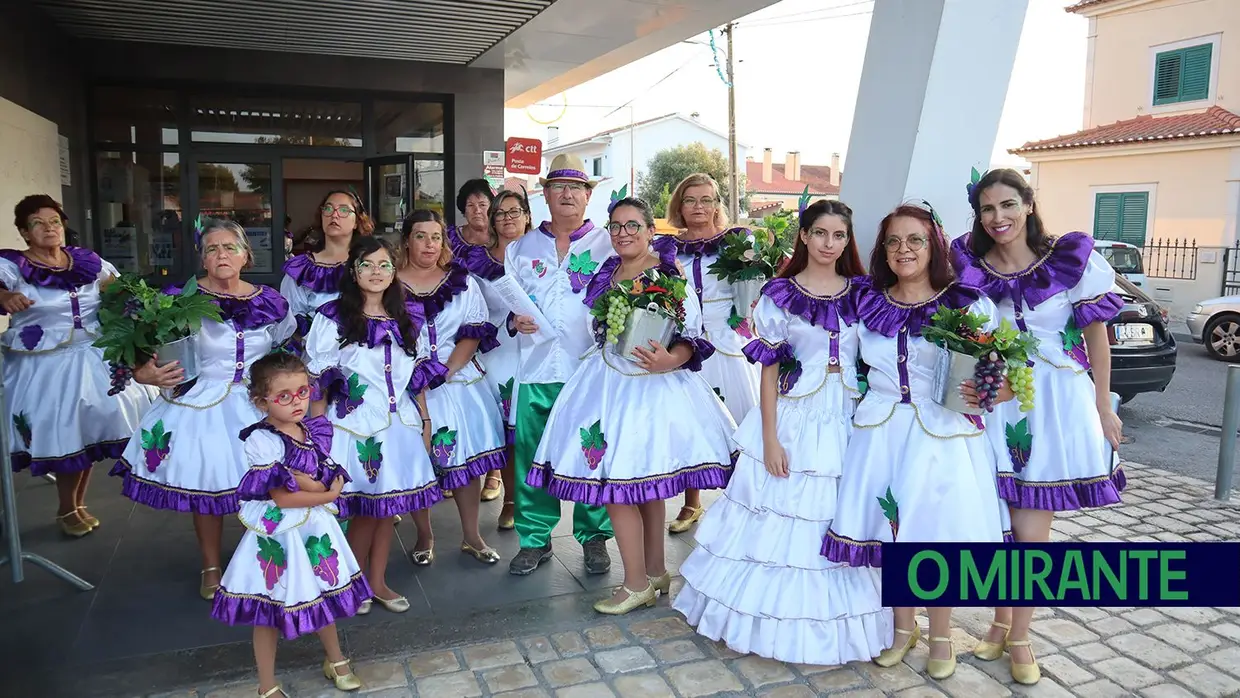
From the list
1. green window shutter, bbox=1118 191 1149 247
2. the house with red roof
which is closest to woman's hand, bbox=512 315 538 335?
the house with red roof

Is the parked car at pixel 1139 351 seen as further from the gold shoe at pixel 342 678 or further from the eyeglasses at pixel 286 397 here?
the eyeglasses at pixel 286 397

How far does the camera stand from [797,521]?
3475 millimetres

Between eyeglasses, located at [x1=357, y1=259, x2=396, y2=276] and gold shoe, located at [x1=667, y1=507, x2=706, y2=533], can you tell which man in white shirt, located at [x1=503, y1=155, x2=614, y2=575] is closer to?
gold shoe, located at [x1=667, y1=507, x2=706, y2=533]

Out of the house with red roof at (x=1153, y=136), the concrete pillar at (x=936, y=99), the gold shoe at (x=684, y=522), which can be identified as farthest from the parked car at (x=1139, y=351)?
the house with red roof at (x=1153, y=136)

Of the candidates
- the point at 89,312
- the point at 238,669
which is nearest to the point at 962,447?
the point at 238,669

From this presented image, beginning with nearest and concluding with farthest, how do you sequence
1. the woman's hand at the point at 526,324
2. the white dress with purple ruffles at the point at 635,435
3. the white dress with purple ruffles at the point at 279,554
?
1. the white dress with purple ruffles at the point at 279,554
2. the white dress with purple ruffles at the point at 635,435
3. the woman's hand at the point at 526,324

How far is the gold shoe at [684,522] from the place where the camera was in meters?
5.10

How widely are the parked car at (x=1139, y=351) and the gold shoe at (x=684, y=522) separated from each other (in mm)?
4879

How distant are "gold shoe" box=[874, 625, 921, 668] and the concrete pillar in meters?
1.93

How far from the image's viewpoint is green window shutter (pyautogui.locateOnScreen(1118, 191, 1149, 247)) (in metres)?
19.9

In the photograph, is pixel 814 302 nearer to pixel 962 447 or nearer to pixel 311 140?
pixel 962 447

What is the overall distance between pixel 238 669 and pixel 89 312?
252 centimetres

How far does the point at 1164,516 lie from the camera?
5.49m

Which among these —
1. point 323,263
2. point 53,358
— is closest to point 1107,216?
point 323,263
